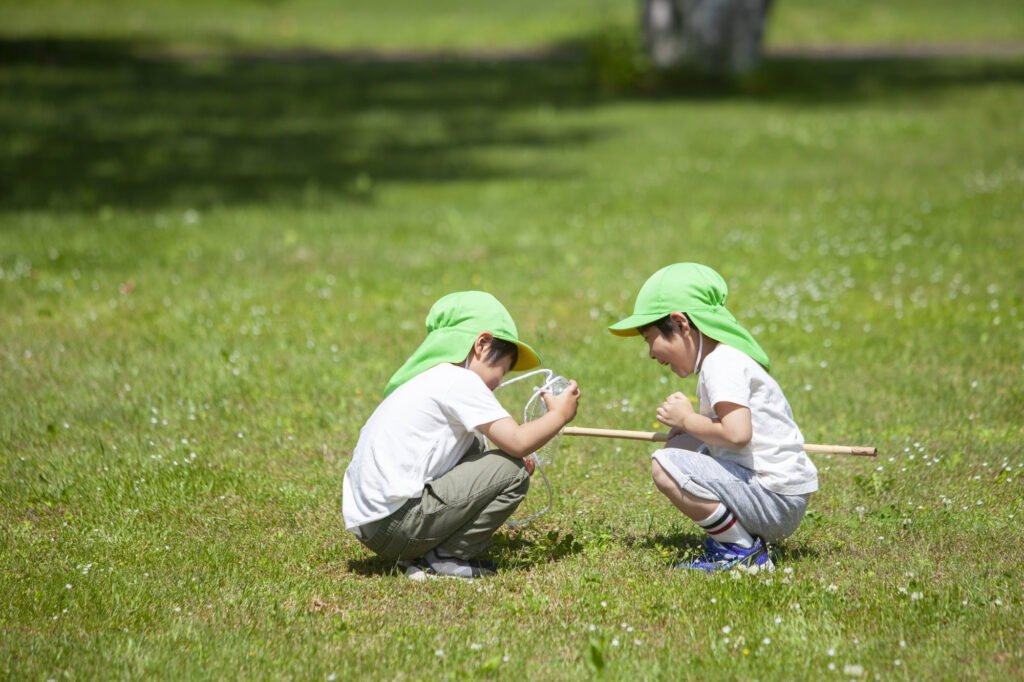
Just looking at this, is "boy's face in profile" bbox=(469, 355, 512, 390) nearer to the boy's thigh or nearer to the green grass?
the boy's thigh

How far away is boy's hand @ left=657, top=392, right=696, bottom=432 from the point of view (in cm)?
396

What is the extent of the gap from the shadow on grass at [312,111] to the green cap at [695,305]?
27.4ft

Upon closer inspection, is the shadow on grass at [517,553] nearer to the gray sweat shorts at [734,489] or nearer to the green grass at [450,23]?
the gray sweat shorts at [734,489]

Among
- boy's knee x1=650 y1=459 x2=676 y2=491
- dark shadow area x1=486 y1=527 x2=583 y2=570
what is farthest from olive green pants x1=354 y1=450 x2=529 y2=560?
boy's knee x1=650 y1=459 x2=676 y2=491

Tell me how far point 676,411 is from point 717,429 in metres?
0.16

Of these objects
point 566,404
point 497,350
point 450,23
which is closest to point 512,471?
point 566,404

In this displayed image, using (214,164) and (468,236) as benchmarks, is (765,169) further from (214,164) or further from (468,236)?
(214,164)

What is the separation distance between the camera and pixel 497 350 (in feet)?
13.8

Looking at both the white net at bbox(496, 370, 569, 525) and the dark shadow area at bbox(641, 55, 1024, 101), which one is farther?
the dark shadow area at bbox(641, 55, 1024, 101)

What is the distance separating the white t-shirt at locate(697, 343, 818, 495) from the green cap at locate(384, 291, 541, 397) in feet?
2.35

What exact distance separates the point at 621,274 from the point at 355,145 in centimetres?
752

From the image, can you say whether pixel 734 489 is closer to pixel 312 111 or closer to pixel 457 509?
pixel 457 509

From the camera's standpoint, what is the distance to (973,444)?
5.46 m

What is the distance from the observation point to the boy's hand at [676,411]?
3.96 metres
